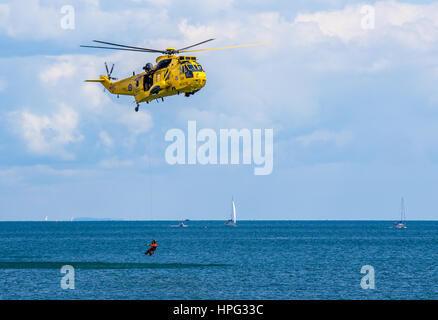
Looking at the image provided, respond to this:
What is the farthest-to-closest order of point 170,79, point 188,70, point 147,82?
point 147,82 < point 170,79 < point 188,70

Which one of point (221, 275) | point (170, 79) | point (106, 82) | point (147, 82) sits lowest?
point (221, 275)

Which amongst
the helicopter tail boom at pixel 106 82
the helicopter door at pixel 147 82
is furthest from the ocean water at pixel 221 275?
the helicopter door at pixel 147 82

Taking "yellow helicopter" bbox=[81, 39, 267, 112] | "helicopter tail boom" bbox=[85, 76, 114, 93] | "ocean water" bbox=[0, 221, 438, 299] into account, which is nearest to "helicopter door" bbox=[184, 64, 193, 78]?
"yellow helicopter" bbox=[81, 39, 267, 112]

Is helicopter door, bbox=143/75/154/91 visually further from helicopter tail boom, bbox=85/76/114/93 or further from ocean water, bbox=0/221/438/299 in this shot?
ocean water, bbox=0/221/438/299

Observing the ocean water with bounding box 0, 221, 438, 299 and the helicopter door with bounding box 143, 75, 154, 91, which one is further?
the ocean water with bounding box 0, 221, 438, 299

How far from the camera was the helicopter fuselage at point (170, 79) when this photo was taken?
2112 inches

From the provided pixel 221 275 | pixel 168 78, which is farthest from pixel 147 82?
pixel 221 275

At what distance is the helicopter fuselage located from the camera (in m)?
53.7

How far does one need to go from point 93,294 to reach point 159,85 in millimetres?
43919

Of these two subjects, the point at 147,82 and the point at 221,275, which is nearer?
A: the point at 147,82

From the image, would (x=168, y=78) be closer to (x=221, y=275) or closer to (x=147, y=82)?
(x=147, y=82)

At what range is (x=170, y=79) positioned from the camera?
180 feet

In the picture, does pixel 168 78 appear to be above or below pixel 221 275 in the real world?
above
